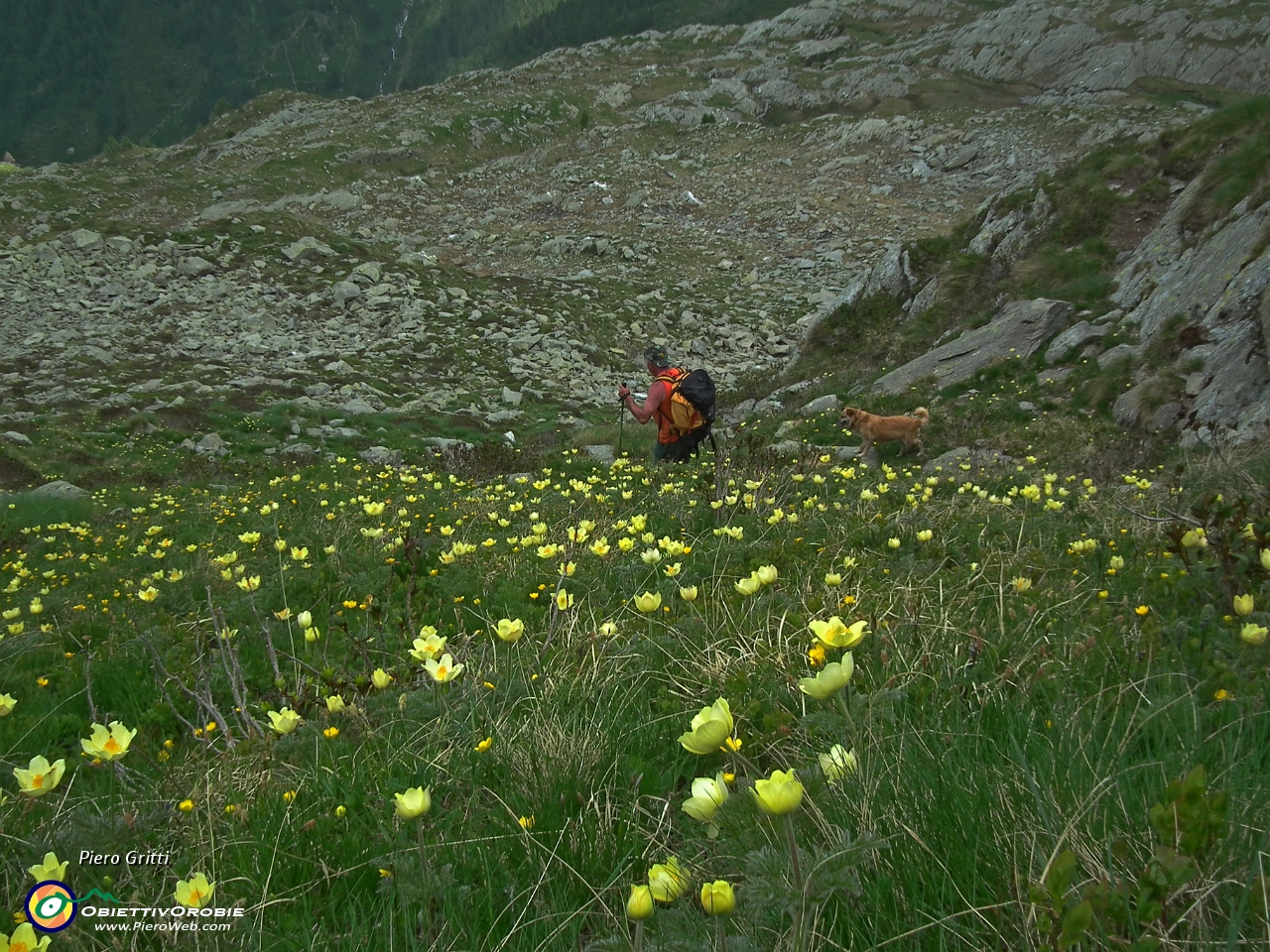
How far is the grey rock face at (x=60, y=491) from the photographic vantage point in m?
10.4

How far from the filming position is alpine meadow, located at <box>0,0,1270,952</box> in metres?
1.46

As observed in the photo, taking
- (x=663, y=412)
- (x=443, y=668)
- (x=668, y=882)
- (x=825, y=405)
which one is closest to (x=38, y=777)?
(x=443, y=668)

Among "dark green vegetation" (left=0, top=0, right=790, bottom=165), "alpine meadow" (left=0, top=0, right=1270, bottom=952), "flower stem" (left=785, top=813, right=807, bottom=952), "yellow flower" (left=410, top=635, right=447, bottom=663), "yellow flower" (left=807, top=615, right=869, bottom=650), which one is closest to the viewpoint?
"flower stem" (left=785, top=813, right=807, bottom=952)

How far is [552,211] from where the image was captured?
1464 inches

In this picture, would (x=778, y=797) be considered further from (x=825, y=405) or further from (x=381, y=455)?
(x=381, y=455)

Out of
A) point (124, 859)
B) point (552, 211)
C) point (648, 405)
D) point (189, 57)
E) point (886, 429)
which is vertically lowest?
point (886, 429)

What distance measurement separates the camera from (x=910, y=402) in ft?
39.6

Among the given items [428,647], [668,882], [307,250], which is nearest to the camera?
[668,882]

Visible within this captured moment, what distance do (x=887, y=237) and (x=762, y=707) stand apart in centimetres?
3331

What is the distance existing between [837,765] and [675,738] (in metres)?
0.85

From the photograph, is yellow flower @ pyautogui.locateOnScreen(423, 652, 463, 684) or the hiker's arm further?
the hiker's arm

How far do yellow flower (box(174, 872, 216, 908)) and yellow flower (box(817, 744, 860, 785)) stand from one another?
4.39 feet

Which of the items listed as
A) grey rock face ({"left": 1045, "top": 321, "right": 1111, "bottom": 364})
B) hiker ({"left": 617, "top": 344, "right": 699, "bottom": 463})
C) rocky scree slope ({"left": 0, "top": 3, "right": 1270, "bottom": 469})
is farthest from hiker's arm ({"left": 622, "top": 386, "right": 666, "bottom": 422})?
rocky scree slope ({"left": 0, "top": 3, "right": 1270, "bottom": 469})

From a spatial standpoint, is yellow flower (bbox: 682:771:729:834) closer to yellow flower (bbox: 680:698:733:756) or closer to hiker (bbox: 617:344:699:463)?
yellow flower (bbox: 680:698:733:756)
